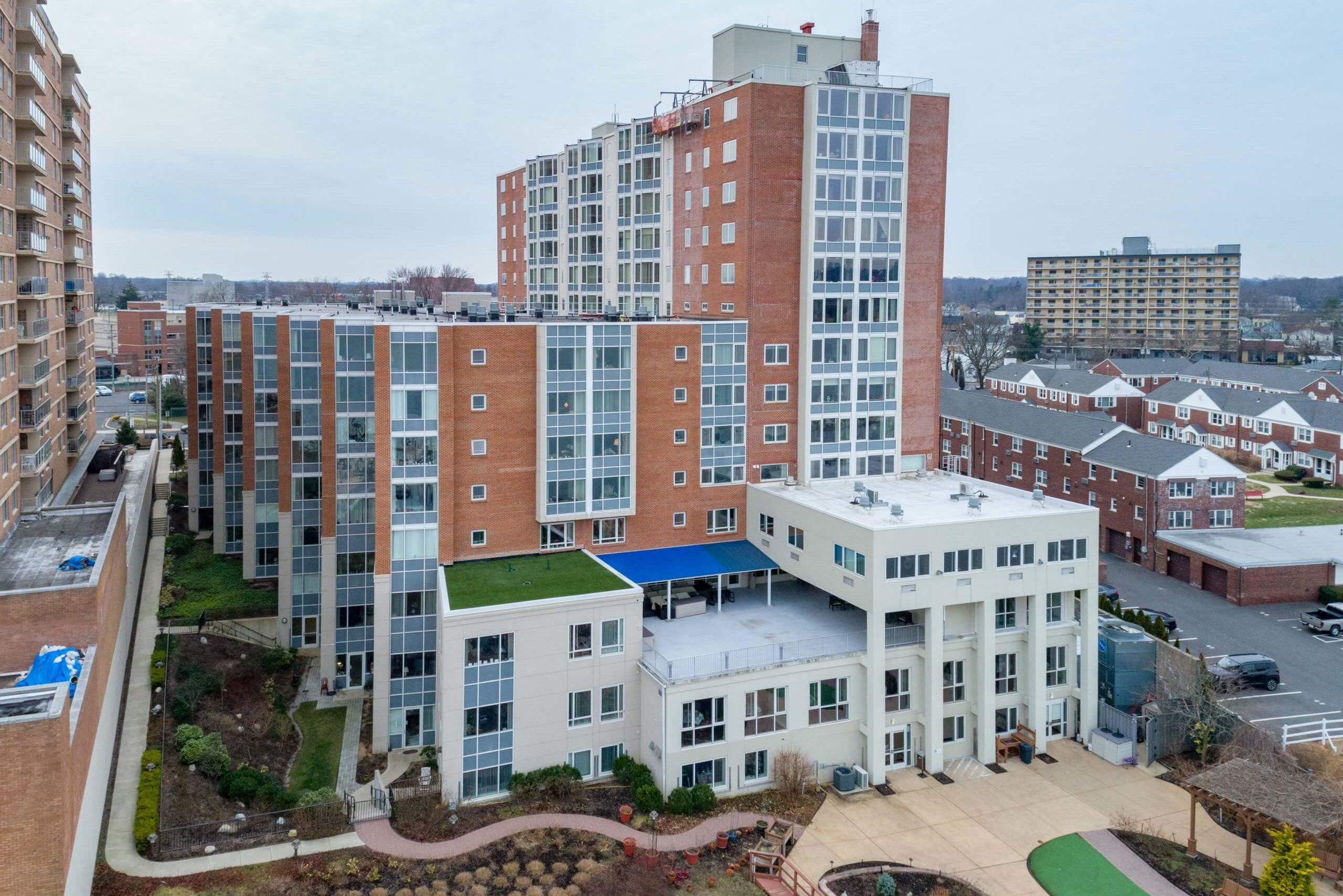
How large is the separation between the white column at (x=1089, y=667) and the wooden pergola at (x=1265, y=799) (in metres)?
8.40

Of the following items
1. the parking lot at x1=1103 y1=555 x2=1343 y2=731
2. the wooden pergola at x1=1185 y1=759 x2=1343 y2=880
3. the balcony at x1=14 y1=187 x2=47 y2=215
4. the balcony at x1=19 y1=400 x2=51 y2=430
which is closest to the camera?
the wooden pergola at x1=1185 y1=759 x2=1343 y2=880

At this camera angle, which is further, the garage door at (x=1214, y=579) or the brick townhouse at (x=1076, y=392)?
the brick townhouse at (x=1076, y=392)

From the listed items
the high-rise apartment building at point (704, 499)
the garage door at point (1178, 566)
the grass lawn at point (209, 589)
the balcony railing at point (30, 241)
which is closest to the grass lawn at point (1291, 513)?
the garage door at point (1178, 566)

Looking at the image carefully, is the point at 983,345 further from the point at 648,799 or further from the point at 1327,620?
the point at 648,799

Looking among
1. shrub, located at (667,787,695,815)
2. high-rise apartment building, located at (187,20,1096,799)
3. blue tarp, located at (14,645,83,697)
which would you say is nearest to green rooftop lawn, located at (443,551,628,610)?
high-rise apartment building, located at (187,20,1096,799)

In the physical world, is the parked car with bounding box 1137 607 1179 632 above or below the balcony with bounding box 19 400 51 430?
below

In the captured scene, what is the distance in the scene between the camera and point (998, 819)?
1305 inches

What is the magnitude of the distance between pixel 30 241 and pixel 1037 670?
50.7 metres

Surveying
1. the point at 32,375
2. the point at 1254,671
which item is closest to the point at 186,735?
the point at 32,375

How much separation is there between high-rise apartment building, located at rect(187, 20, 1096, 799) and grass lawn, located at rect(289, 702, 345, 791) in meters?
2.20

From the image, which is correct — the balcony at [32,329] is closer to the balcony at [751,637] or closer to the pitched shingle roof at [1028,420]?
Result: the balcony at [751,637]

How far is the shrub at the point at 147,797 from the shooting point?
28.4 m

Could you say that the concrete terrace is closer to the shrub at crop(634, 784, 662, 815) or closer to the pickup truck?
the shrub at crop(634, 784, 662, 815)

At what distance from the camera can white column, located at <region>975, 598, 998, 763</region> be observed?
3747 centimetres
